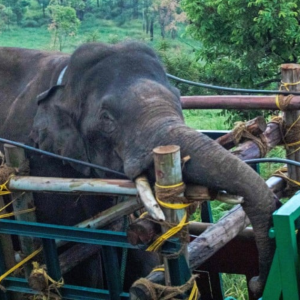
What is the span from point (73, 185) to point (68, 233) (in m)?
0.19

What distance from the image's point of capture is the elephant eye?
2.99 metres

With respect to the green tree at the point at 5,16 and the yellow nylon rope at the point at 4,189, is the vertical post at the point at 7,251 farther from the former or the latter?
the green tree at the point at 5,16

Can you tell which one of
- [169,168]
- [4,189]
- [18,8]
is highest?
[169,168]

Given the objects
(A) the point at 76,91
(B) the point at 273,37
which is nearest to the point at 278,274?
(A) the point at 76,91

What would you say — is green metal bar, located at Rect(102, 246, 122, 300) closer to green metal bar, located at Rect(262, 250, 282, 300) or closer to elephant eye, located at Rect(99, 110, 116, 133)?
elephant eye, located at Rect(99, 110, 116, 133)

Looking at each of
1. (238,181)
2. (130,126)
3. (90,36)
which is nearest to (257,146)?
(130,126)

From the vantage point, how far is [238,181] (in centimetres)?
231

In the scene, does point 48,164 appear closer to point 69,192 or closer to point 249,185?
point 69,192

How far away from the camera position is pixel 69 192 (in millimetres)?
2611

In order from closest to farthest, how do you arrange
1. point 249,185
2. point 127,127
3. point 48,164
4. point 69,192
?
point 249,185, point 69,192, point 127,127, point 48,164

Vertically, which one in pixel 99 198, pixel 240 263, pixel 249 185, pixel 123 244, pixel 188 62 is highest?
pixel 249 185

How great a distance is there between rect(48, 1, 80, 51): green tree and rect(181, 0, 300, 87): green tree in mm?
11533

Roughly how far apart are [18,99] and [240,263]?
153 cm

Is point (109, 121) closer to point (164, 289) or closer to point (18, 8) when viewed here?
point (164, 289)
